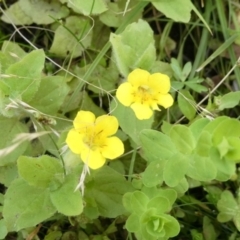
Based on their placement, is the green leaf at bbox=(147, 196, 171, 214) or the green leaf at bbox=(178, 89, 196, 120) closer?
the green leaf at bbox=(147, 196, 171, 214)

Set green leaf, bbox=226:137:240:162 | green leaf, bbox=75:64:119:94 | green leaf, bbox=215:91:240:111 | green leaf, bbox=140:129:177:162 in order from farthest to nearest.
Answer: green leaf, bbox=75:64:119:94, green leaf, bbox=215:91:240:111, green leaf, bbox=140:129:177:162, green leaf, bbox=226:137:240:162

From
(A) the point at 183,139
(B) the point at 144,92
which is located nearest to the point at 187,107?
(B) the point at 144,92

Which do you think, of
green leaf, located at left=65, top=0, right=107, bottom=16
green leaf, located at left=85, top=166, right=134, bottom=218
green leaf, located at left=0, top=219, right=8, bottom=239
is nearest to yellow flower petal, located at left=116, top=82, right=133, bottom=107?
green leaf, located at left=85, top=166, right=134, bottom=218

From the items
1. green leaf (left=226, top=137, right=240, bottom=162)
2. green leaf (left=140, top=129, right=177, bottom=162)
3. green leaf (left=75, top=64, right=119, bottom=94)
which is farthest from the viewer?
green leaf (left=75, top=64, right=119, bottom=94)

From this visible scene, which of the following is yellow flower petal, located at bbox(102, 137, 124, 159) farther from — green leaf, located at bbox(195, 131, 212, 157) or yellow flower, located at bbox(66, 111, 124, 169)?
green leaf, located at bbox(195, 131, 212, 157)

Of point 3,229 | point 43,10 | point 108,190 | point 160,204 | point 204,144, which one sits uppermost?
point 204,144

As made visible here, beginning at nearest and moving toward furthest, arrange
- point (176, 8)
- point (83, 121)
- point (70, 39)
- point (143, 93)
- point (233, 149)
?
point (233, 149) → point (83, 121) → point (143, 93) → point (176, 8) → point (70, 39)

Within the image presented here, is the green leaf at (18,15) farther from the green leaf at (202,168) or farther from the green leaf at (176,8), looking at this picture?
the green leaf at (202,168)

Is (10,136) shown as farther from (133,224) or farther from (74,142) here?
(133,224)
